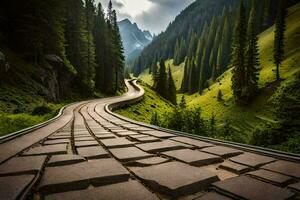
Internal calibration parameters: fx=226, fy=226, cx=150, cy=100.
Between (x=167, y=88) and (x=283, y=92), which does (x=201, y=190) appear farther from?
(x=167, y=88)

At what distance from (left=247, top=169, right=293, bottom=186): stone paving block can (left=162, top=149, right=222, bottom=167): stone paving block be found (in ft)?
2.49

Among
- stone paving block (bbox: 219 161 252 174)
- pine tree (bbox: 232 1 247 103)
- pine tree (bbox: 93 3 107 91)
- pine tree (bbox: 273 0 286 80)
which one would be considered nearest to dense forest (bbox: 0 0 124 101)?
pine tree (bbox: 93 3 107 91)

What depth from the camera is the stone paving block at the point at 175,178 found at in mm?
2587

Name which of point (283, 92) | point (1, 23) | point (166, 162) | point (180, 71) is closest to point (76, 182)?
point (166, 162)

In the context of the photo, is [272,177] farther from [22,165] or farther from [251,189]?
[22,165]

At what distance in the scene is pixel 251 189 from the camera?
256 centimetres

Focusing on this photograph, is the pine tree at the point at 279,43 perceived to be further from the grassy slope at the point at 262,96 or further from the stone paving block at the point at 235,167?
the stone paving block at the point at 235,167

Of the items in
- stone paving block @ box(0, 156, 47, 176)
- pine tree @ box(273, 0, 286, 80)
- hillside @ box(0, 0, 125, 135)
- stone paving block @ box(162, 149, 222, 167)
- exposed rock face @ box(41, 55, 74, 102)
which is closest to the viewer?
stone paving block @ box(0, 156, 47, 176)

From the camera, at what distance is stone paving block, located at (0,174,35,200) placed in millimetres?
2381

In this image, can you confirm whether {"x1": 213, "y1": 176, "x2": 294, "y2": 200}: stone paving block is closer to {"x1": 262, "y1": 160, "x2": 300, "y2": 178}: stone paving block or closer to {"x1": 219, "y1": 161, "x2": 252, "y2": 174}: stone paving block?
{"x1": 219, "y1": 161, "x2": 252, "y2": 174}: stone paving block

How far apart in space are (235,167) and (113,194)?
76.3 inches

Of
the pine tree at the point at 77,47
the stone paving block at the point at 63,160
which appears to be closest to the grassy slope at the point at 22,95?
the stone paving block at the point at 63,160

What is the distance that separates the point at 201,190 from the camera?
104 inches

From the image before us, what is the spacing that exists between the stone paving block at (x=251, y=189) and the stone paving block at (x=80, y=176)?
1.27 meters
